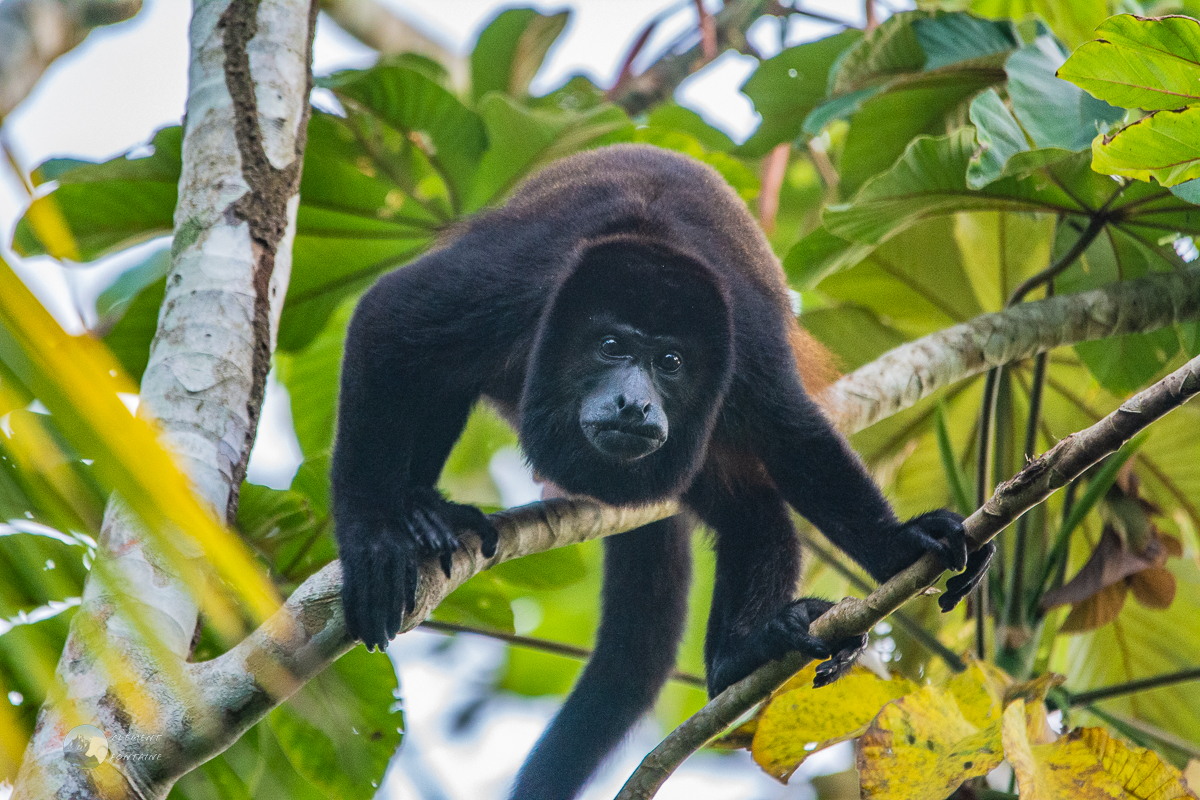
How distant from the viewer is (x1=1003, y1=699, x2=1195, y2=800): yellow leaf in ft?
5.97

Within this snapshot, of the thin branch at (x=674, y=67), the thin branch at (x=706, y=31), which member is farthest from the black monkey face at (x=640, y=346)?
the thin branch at (x=674, y=67)

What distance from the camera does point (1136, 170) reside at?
1.74 metres

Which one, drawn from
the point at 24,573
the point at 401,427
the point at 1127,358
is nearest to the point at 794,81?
the point at 1127,358

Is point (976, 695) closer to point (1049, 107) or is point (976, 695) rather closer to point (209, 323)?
point (1049, 107)

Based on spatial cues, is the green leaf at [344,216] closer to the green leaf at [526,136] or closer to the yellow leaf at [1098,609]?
the green leaf at [526,136]

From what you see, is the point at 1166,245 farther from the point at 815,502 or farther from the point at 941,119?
the point at 815,502

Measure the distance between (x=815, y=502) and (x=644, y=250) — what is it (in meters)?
0.80

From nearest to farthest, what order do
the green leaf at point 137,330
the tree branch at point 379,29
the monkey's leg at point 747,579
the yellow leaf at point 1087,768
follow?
the yellow leaf at point 1087,768 < the monkey's leg at point 747,579 < the green leaf at point 137,330 < the tree branch at point 379,29

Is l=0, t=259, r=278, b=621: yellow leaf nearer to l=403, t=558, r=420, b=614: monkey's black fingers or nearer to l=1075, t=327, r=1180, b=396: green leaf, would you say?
l=403, t=558, r=420, b=614: monkey's black fingers

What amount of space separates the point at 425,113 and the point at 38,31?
1398mm

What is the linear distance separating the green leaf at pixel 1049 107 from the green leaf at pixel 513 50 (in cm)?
206

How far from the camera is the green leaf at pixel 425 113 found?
3168mm

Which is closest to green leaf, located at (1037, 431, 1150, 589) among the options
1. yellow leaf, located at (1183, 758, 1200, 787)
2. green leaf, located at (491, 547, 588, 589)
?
yellow leaf, located at (1183, 758, 1200, 787)

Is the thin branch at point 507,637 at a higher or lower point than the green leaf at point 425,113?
lower
